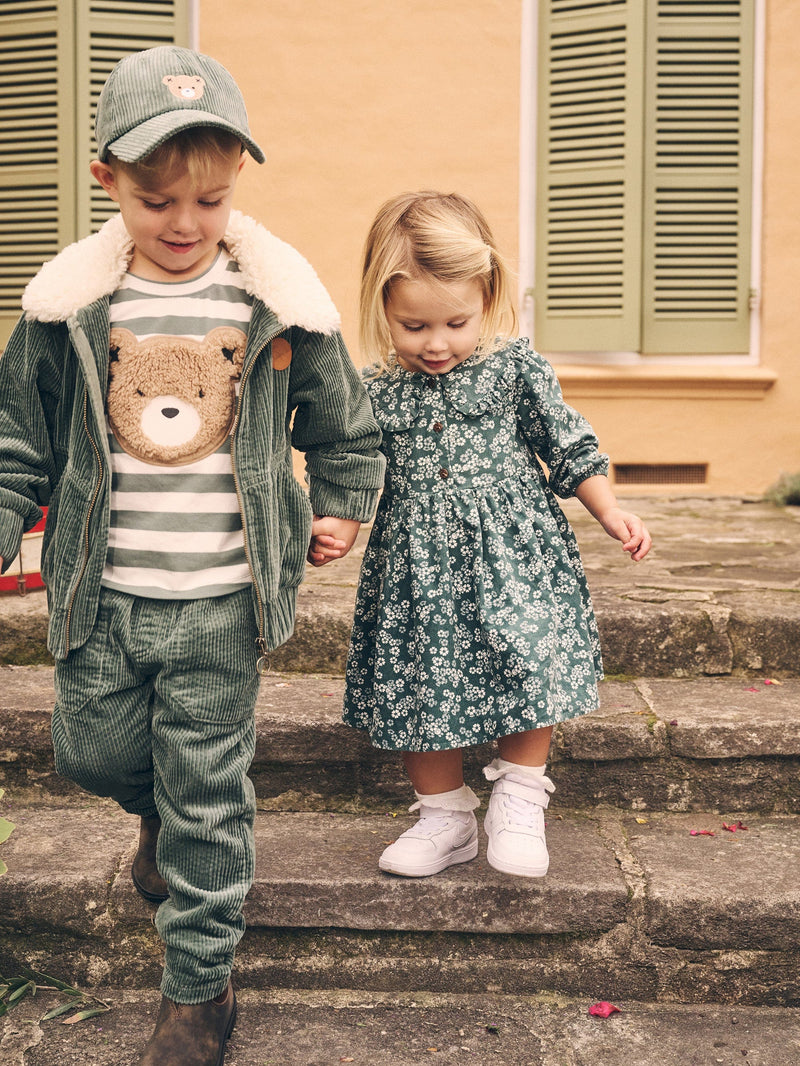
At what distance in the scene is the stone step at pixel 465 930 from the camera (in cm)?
193

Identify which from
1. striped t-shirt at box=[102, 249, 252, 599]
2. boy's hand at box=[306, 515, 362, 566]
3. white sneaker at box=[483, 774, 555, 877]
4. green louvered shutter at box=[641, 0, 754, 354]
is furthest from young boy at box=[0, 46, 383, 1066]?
green louvered shutter at box=[641, 0, 754, 354]

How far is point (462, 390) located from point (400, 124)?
3238 mm

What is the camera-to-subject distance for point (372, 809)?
2.32 metres

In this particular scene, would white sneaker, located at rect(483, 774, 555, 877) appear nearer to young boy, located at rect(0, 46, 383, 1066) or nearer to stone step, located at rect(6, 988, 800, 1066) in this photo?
stone step, located at rect(6, 988, 800, 1066)

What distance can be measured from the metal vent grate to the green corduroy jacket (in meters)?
3.78

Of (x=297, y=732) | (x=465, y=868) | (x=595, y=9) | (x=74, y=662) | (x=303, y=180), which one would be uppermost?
(x=595, y=9)

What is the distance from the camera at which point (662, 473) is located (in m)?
5.34

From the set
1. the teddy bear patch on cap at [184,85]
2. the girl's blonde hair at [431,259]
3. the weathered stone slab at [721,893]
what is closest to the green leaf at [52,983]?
the weathered stone slab at [721,893]

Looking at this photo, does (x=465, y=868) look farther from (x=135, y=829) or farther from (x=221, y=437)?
(x=221, y=437)

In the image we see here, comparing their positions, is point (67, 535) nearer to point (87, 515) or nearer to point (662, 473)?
point (87, 515)

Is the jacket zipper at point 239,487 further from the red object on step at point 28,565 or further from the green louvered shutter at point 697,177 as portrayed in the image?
the green louvered shutter at point 697,177

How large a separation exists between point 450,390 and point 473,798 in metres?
0.77

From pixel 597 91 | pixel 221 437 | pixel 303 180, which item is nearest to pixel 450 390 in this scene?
pixel 221 437

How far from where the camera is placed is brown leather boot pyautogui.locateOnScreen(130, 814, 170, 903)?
6.36 ft
